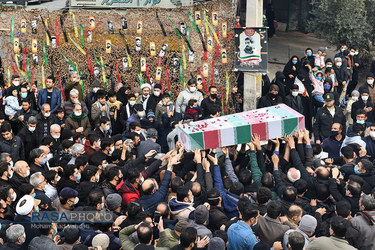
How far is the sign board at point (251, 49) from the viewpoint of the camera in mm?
11711

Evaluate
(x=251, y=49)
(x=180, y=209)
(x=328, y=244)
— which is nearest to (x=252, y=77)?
(x=251, y=49)

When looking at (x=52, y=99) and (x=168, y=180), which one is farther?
(x=52, y=99)

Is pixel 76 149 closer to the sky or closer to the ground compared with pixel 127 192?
closer to the sky

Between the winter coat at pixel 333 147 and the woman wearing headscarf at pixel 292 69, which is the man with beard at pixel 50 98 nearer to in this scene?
the woman wearing headscarf at pixel 292 69

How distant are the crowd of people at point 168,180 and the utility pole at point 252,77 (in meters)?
1.01

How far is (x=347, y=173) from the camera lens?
845 centimetres

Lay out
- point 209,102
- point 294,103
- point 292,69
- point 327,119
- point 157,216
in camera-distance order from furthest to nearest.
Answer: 1. point 292,69
2. point 294,103
3. point 209,102
4. point 327,119
5. point 157,216

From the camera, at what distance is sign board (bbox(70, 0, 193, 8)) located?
12605mm

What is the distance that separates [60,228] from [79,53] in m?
6.66

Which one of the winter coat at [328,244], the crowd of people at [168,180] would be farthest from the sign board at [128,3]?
the winter coat at [328,244]

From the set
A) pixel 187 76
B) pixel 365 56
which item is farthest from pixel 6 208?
pixel 365 56

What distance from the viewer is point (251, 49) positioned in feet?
38.8

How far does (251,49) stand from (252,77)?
61cm

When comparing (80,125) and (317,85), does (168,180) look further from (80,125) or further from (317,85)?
(317,85)
